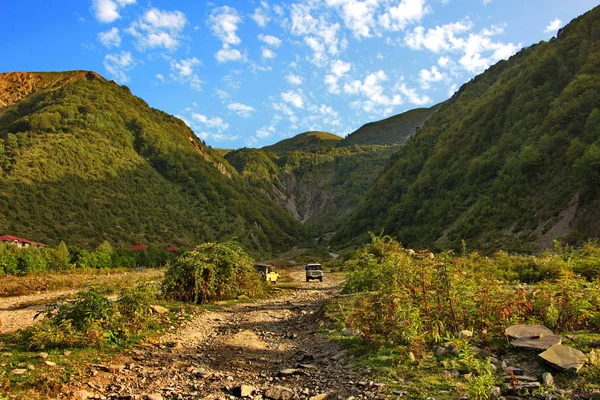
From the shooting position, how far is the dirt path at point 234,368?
21.5ft

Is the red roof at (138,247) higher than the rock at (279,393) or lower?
higher

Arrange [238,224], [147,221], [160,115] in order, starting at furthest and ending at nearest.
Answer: [160,115] → [238,224] → [147,221]

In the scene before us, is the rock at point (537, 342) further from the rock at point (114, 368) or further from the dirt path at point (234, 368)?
the rock at point (114, 368)

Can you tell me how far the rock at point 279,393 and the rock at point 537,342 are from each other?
3756 millimetres

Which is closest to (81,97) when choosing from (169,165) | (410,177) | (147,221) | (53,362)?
(169,165)

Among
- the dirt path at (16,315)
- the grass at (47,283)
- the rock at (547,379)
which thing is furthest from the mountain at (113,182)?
the rock at (547,379)

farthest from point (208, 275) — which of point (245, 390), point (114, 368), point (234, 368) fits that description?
point (245, 390)

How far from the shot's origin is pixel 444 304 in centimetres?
858

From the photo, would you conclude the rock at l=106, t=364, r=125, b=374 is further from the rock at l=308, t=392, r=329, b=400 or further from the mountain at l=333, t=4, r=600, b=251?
the mountain at l=333, t=4, r=600, b=251

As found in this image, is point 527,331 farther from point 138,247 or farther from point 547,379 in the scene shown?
point 138,247

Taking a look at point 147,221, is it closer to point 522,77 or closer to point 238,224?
point 238,224

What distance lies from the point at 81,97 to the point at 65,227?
47.5m

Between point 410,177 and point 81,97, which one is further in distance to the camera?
point 81,97

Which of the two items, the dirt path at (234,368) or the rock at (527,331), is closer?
the dirt path at (234,368)
